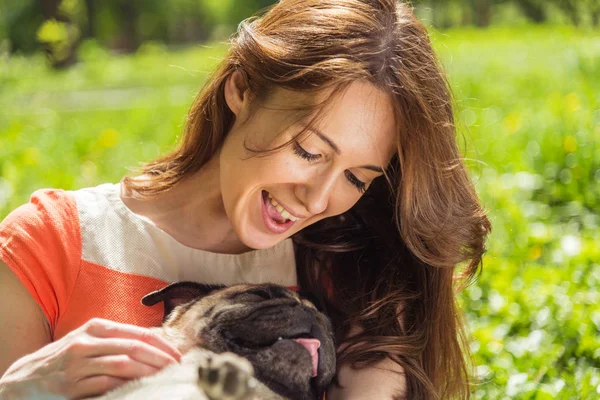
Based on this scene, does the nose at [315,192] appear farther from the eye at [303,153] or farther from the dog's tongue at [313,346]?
the dog's tongue at [313,346]

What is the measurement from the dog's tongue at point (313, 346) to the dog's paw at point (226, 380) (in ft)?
1.06

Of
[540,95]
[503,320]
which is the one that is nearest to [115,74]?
[540,95]

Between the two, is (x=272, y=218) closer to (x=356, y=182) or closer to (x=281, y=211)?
(x=281, y=211)

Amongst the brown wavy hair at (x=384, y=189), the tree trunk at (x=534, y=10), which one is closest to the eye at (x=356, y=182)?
the brown wavy hair at (x=384, y=189)

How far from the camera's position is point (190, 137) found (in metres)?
2.96

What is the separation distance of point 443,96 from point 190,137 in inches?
35.4

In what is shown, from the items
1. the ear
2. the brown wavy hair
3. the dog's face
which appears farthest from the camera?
the ear

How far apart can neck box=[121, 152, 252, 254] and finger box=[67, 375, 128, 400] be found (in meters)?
0.74

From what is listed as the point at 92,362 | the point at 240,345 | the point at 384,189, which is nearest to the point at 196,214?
the point at 384,189

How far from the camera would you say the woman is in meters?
2.43

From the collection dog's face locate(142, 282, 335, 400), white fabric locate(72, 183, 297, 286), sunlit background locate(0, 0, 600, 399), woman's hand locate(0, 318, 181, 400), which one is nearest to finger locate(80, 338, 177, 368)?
woman's hand locate(0, 318, 181, 400)

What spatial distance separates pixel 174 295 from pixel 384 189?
92 centimetres

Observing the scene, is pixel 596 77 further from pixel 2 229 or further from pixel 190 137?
pixel 2 229

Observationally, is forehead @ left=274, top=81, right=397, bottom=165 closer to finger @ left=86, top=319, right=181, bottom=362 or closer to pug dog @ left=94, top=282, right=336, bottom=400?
pug dog @ left=94, top=282, right=336, bottom=400
